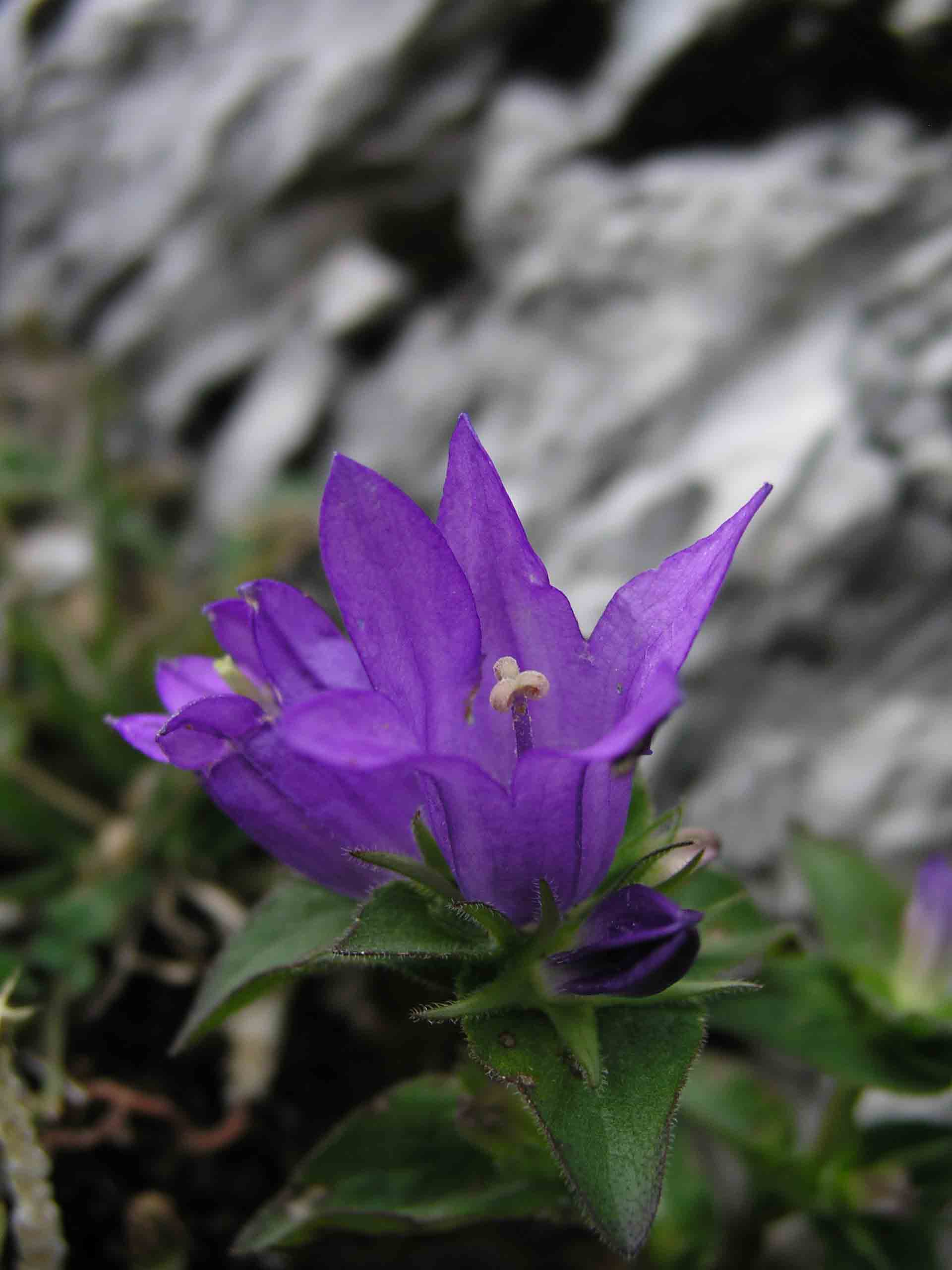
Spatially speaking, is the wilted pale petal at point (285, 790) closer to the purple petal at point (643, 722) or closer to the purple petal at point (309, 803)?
the purple petal at point (309, 803)

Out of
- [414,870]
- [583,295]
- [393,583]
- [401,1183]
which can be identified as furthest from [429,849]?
[583,295]

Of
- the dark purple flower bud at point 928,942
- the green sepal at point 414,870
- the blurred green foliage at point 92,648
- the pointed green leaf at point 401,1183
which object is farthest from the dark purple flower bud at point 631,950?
the blurred green foliage at point 92,648

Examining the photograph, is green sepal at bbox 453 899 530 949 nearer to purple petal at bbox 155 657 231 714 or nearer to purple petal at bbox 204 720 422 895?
purple petal at bbox 204 720 422 895

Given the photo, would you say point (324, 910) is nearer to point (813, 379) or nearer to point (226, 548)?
point (813, 379)

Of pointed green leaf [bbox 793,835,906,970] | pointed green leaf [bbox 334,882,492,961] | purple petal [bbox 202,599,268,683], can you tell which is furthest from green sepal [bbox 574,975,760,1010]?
pointed green leaf [bbox 793,835,906,970]

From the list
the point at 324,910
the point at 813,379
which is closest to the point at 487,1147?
the point at 324,910

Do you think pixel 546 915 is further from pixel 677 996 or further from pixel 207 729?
pixel 207 729
